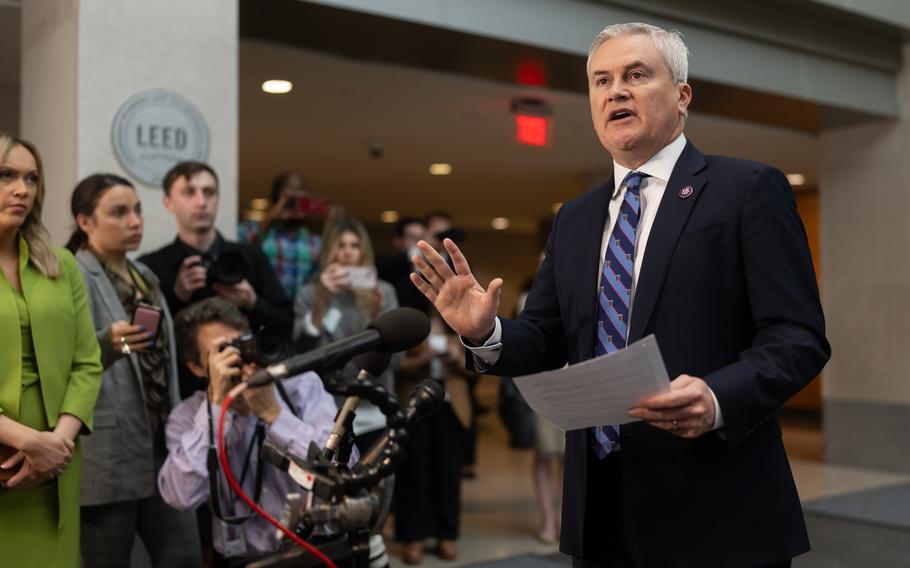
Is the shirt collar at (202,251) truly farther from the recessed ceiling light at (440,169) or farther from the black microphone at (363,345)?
the recessed ceiling light at (440,169)

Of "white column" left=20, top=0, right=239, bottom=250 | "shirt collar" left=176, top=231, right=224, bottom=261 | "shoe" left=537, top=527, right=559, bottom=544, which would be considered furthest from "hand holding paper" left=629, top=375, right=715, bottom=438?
"shoe" left=537, top=527, right=559, bottom=544

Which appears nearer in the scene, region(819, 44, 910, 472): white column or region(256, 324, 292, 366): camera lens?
region(256, 324, 292, 366): camera lens

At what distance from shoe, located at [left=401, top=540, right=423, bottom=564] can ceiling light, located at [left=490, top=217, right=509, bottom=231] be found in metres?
11.4

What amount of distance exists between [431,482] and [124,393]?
206 cm

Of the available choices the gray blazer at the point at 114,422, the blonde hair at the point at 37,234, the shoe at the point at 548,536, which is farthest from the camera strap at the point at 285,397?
the shoe at the point at 548,536

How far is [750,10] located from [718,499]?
5.14m

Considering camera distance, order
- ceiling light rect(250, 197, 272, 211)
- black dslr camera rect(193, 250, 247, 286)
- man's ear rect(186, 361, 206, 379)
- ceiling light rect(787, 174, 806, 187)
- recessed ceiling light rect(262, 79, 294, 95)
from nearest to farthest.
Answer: man's ear rect(186, 361, 206, 379), black dslr camera rect(193, 250, 247, 286), recessed ceiling light rect(262, 79, 294, 95), ceiling light rect(787, 174, 806, 187), ceiling light rect(250, 197, 272, 211)

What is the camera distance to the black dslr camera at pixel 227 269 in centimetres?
318

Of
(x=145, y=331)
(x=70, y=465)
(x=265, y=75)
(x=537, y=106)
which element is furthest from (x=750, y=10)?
(x=70, y=465)

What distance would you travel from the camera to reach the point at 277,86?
21.1 ft

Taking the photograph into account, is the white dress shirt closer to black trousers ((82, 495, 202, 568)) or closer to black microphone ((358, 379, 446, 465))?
black microphone ((358, 379, 446, 465))

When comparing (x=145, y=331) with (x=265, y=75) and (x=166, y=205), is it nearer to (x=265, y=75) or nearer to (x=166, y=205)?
(x=166, y=205)

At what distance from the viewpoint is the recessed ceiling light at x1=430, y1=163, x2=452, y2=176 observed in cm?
1000

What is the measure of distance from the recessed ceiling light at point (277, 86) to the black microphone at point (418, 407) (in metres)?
5.37
